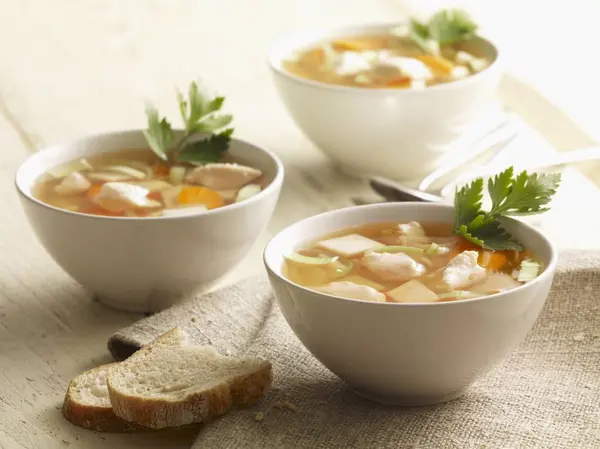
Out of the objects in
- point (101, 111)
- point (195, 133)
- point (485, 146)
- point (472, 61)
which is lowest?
point (485, 146)

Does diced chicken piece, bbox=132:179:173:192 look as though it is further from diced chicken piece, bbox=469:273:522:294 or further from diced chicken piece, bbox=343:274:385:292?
diced chicken piece, bbox=469:273:522:294

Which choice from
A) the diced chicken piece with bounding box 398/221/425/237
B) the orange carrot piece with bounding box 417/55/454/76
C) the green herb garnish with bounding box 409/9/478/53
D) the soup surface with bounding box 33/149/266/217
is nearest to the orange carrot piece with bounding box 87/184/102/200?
the soup surface with bounding box 33/149/266/217

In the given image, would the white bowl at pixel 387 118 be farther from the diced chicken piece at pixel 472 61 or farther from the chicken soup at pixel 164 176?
the chicken soup at pixel 164 176

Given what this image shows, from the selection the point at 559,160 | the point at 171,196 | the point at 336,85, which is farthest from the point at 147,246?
the point at 559,160

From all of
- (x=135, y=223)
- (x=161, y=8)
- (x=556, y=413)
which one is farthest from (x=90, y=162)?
(x=161, y=8)

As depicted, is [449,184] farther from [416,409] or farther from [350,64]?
[416,409]

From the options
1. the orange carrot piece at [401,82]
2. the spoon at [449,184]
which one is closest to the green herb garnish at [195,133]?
the spoon at [449,184]

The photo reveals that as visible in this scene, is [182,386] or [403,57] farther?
[403,57]
